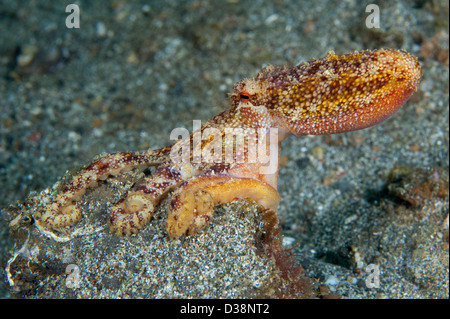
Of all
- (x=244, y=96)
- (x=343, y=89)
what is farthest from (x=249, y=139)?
(x=343, y=89)

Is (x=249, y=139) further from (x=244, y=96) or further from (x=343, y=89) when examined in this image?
(x=343, y=89)

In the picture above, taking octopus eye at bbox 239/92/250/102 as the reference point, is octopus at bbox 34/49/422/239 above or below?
below

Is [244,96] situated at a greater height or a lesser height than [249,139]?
greater

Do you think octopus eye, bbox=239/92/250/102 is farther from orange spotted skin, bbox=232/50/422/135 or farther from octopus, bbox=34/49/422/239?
orange spotted skin, bbox=232/50/422/135

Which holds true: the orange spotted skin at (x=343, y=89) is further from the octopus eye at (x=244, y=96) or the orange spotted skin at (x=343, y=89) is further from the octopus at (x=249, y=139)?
the octopus eye at (x=244, y=96)

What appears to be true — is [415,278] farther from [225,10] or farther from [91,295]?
[225,10]

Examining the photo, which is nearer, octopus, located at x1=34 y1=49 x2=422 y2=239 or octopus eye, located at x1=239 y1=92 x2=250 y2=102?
octopus, located at x1=34 y1=49 x2=422 y2=239

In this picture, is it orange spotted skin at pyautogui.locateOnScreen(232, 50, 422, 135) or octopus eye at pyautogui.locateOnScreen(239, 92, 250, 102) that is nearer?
orange spotted skin at pyautogui.locateOnScreen(232, 50, 422, 135)

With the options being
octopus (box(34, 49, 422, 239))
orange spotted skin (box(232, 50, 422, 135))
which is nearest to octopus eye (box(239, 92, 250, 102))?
octopus (box(34, 49, 422, 239))

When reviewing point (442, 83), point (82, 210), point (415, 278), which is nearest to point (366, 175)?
point (415, 278)
